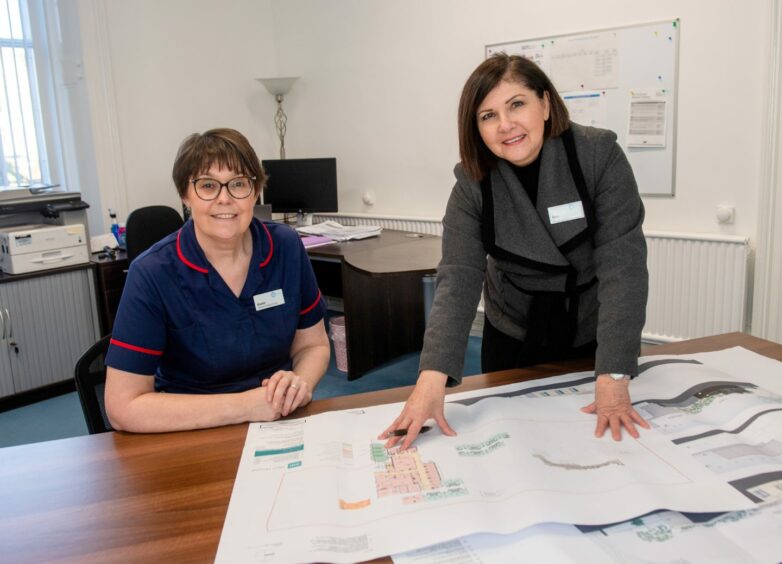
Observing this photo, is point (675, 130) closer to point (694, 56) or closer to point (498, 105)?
point (694, 56)

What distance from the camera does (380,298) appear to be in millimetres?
3643

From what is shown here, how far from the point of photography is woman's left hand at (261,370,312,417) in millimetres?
1283

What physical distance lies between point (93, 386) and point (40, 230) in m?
2.43

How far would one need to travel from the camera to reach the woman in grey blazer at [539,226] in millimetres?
1306

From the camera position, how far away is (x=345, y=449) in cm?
112

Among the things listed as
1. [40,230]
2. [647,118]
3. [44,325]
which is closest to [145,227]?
[40,230]

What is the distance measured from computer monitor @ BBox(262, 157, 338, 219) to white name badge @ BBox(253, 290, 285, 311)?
2.90 meters

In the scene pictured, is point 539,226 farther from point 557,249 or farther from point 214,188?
point 214,188

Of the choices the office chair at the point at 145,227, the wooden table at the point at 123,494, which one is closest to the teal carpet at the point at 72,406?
the office chair at the point at 145,227

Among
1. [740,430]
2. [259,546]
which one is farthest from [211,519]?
[740,430]

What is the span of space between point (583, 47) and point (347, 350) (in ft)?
6.78

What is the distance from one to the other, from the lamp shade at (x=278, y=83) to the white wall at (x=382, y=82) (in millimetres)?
172

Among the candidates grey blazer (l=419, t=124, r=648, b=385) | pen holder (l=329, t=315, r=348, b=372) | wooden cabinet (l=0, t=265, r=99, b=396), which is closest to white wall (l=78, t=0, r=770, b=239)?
wooden cabinet (l=0, t=265, r=99, b=396)

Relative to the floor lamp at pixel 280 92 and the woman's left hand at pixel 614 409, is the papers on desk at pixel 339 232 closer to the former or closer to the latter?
the floor lamp at pixel 280 92
